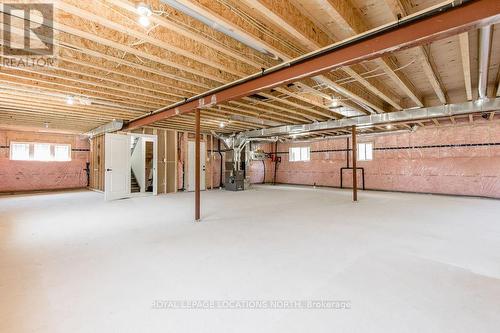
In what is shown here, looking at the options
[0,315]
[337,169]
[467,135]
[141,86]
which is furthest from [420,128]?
[0,315]

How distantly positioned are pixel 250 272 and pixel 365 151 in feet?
29.2

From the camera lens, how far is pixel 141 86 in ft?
13.0

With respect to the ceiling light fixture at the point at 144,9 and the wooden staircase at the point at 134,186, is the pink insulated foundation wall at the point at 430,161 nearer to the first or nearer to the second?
the wooden staircase at the point at 134,186

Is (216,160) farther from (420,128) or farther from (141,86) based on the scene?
(420,128)

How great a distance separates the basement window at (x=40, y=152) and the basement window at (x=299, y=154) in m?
9.52

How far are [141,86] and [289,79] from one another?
8.23 feet

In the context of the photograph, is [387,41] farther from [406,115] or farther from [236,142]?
[236,142]

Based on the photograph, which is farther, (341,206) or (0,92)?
(341,206)

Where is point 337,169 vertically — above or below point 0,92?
below

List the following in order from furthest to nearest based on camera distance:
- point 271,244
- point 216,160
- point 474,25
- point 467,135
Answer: point 216,160, point 467,135, point 271,244, point 474,25

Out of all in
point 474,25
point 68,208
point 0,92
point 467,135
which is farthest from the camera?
point 467,135

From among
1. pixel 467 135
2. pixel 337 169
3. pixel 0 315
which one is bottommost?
pixel 0 315

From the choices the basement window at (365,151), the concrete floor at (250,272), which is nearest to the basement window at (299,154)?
the basement window at (365,151)

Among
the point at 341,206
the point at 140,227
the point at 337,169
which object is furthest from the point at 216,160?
the point at 140,227
